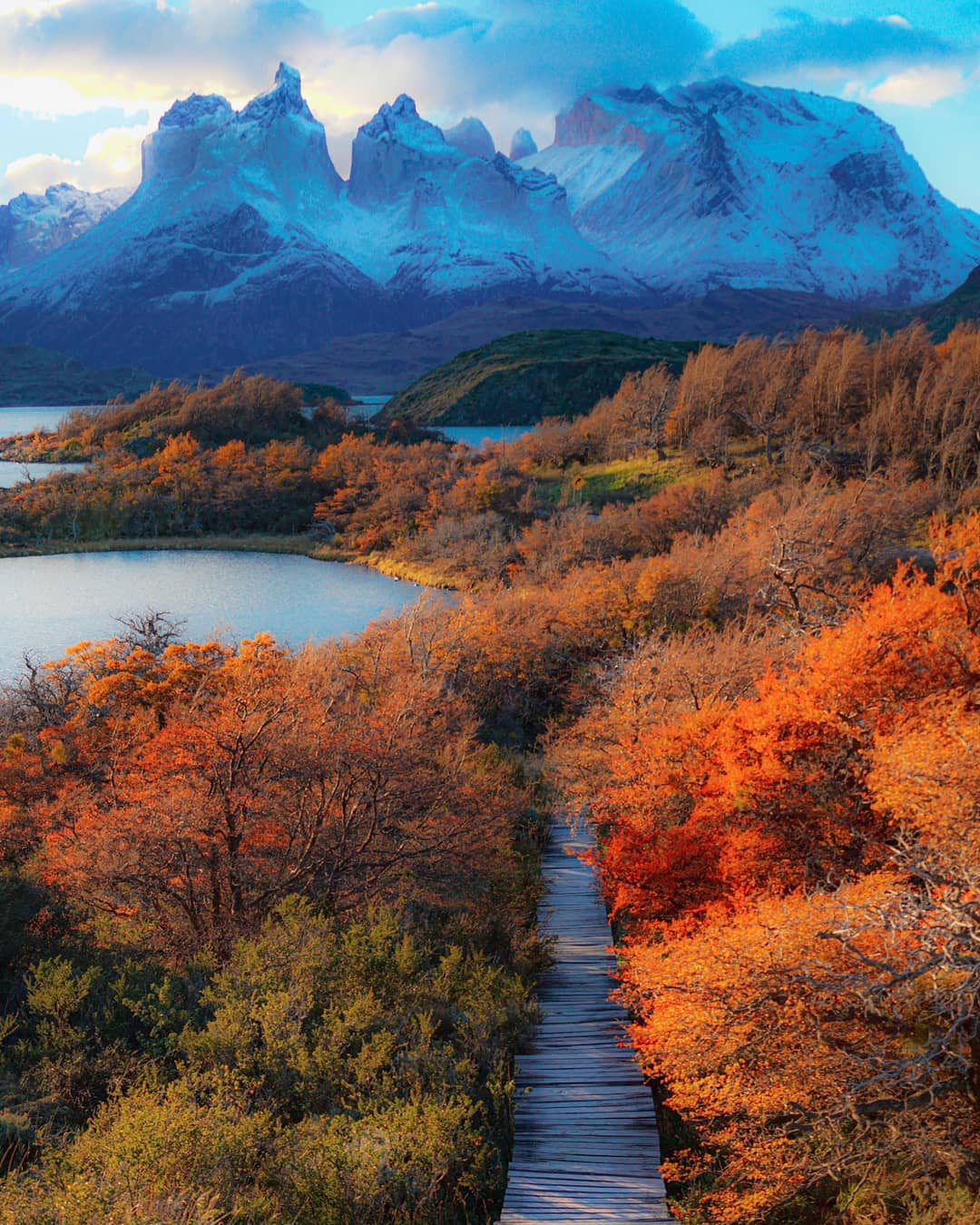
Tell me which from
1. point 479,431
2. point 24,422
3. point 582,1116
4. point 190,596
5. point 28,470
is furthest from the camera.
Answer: point 24,422

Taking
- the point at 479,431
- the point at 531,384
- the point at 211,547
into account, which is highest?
the point at 531,384

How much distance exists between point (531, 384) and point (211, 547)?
91898 mm

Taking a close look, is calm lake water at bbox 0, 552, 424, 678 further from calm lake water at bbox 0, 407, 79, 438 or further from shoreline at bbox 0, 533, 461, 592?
calm lake water at bbox 0, 407, 79, 438

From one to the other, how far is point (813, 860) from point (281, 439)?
99.3 m

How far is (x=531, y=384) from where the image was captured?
156000 mm

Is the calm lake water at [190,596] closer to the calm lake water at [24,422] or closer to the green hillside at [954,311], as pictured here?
the calm lake water at [24,422]

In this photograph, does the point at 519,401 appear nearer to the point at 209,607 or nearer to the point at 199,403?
the point at 199,403

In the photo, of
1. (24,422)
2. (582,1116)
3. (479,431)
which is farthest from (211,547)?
(24,422)

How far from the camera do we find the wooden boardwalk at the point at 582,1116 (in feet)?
37.2

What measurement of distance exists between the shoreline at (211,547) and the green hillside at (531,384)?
7231cm

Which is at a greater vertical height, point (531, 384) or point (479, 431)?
point (531, 384)

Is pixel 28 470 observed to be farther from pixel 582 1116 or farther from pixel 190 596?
pixel 582 1116

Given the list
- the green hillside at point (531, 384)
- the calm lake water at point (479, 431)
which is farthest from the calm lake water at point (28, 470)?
the green hillside at point (531, 384)

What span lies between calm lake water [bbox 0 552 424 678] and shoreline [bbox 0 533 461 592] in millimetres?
1692
